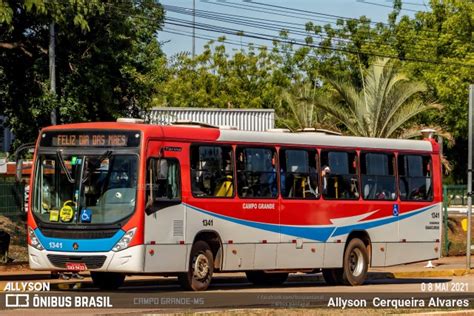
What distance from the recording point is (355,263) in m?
25.5

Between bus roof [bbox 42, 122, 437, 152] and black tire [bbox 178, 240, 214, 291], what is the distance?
1973 millimetres

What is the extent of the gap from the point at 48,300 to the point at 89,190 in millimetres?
2574

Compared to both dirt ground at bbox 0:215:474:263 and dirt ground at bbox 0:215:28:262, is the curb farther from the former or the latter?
dirt ground at bbox 0:215:28:262

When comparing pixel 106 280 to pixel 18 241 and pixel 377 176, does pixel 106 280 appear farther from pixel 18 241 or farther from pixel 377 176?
pixel 18 241

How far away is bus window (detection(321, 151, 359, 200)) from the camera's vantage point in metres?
24.6

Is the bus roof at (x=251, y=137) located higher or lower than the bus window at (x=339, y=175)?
higher

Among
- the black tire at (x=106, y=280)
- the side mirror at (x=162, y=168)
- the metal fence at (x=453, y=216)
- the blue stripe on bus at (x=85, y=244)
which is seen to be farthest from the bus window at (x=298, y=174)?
the metal fence at (x=453, y=216)

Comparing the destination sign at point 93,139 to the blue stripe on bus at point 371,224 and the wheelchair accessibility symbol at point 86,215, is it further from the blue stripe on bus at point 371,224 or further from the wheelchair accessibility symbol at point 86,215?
the blue stripe on bus at point 371,224

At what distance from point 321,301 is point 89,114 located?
1639 centimetres

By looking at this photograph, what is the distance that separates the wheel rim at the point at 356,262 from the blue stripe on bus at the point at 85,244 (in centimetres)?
677

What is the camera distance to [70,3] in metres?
28.5

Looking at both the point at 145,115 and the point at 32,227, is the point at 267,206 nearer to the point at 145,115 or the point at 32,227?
the point at 32,227

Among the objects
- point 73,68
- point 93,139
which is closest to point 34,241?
point 93,139

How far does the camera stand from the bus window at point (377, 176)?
2556cm
